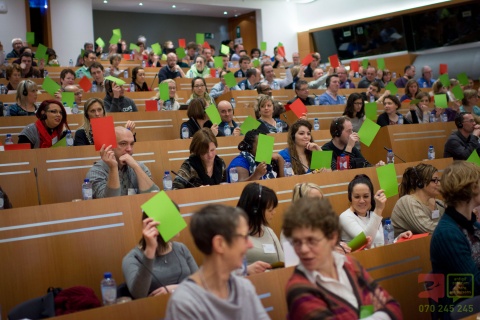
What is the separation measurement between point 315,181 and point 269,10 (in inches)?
495

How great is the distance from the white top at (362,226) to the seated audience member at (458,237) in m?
0.82

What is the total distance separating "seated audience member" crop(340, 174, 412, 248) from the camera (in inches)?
159

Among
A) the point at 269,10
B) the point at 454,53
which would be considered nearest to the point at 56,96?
the point at 454,53

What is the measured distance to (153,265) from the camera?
10.5 feet

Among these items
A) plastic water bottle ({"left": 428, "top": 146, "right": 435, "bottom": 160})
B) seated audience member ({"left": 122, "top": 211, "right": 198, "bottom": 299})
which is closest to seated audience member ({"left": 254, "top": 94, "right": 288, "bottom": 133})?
plastic water bottle ({"left": 428, "top": 146, "right": 435, "bottom": 160})

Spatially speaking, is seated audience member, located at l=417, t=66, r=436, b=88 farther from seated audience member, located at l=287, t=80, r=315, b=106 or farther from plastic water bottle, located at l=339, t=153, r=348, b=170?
plastic water bottle, located at l=339, t=153, r=348, b=170

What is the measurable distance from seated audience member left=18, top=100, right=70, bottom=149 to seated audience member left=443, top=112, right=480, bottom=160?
4.01 metres

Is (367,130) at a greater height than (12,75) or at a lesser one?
lesser

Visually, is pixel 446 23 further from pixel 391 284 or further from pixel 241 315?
pixel 241 315

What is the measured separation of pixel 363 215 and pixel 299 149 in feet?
4.30

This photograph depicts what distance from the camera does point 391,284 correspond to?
3377 millimetres

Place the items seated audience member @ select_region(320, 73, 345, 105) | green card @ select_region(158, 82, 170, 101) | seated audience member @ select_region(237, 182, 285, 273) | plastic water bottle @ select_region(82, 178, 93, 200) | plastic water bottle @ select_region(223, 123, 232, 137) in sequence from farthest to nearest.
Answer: seated audience member @ select_region(320, 73, 345, 105), green card @ select_region(158, 82, 170, 101), plastic water bottle @ select_region(223, 123, 232, 137), plastic water bottle @ select_region(82, 178, 93, 200), seated audience member @ select_region(237, 182, 285, 273)

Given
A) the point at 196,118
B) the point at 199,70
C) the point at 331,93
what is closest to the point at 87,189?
the point at 196,118

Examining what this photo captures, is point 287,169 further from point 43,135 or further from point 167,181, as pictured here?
point 43,135
